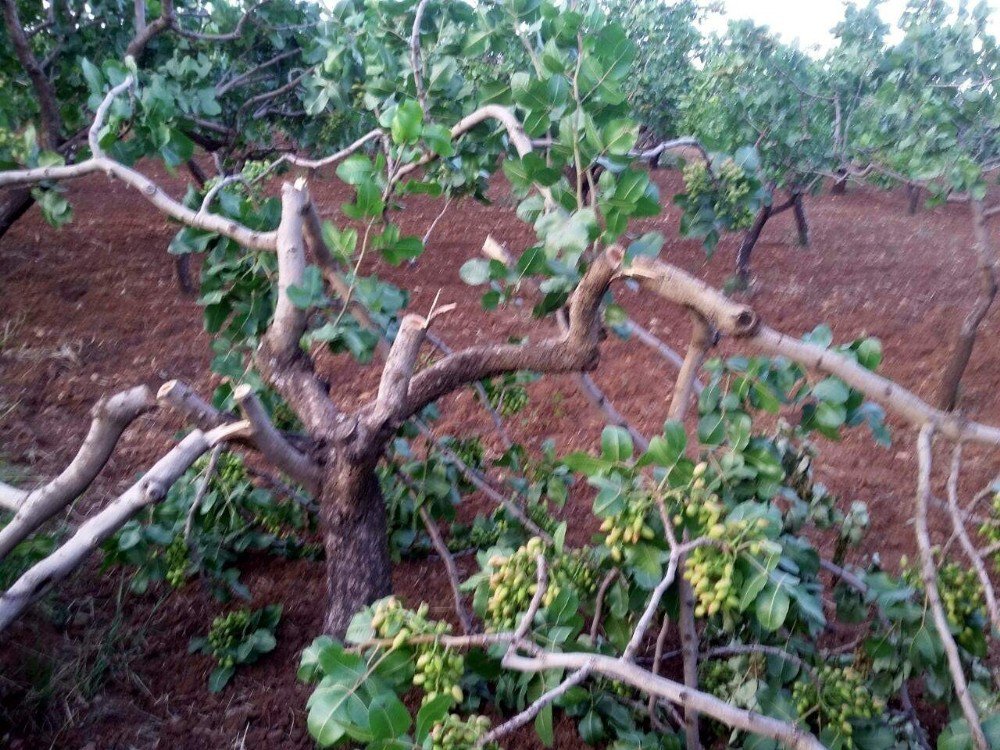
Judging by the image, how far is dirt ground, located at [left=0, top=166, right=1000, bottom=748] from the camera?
1846mm

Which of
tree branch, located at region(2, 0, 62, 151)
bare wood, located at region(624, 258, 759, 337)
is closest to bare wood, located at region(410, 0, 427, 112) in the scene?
bare wood, located at region(624, 258, 759, 337)

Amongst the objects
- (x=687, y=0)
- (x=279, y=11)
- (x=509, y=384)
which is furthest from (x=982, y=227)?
(x=687, y=0)

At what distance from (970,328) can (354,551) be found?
3.10m

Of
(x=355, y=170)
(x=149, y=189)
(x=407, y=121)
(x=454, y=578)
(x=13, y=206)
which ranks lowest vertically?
(x=454, y=578)

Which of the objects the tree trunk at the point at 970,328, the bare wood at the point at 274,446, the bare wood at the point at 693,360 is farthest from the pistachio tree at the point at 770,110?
the bare wood at the point at 274,446

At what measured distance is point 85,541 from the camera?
114 centimetres

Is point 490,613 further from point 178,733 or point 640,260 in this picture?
point 178,733

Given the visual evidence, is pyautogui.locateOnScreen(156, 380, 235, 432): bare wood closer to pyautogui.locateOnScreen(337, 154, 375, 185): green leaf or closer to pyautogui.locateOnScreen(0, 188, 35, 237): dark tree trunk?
pyautogui.locateOnScreen(337, 154, 375, 185): green leaf

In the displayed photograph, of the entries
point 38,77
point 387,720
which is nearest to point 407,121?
point 387,720

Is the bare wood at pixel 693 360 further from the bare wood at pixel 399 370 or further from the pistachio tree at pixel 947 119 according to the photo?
the pistachio tree at pixel 947 119

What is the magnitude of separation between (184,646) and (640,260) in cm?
165

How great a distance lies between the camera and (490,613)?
128 cm

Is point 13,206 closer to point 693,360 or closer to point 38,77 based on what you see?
point 38,77

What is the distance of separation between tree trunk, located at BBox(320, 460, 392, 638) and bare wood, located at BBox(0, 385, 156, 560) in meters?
0.48
